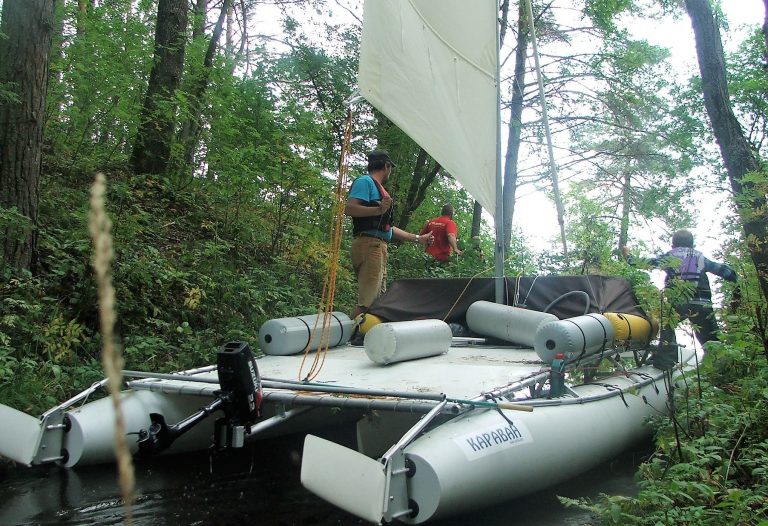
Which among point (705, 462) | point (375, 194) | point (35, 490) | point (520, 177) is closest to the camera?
point (705, 462)

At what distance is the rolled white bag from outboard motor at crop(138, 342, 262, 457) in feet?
4.37

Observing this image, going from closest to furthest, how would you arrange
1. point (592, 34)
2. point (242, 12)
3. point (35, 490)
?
point (35, 490) < point (592, 34) < point (242, 12)

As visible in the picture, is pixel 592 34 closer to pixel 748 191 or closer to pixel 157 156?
pixel 157 156

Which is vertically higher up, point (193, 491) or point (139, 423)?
point (139, 423)

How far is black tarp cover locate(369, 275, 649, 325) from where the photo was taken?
5988 mm

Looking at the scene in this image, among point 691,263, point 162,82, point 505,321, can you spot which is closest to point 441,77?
point 505,321

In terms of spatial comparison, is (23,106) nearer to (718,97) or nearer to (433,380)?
(433,380)

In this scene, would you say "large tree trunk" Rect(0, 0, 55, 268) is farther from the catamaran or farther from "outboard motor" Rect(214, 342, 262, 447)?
"outboard motor" Rect(214, 342, 262, 447)

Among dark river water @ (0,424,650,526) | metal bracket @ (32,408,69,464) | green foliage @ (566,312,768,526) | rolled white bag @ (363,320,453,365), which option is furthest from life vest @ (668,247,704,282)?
metal bracket @ (32,408,69,464)

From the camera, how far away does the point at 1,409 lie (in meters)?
3.95

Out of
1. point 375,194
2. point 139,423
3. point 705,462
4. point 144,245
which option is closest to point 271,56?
point 144,245

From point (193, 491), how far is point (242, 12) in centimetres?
1398

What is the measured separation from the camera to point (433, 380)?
4.40 m

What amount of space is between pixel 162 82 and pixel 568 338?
6.98 metres
